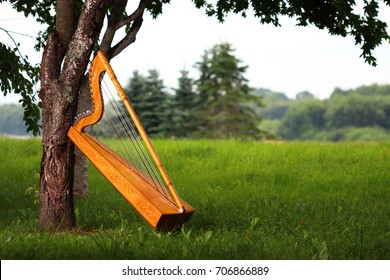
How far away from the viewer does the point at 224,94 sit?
37625mm

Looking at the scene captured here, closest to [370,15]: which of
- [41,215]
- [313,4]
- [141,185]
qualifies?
[313,4]

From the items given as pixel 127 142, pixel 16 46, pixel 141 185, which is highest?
pixel 16 46

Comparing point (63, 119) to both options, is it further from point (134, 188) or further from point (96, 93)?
point (134, 188)

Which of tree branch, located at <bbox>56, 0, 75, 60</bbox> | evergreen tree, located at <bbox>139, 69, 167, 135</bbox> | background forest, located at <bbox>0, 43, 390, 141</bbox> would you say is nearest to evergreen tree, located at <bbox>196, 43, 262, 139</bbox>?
background forest, located at <bbox>0, 43, 390, 141</bbox>

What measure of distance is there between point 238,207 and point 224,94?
28987 millimetres

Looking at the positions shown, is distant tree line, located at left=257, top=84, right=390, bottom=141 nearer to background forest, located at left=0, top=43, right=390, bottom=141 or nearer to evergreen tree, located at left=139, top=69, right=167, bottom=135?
background forest, located at left=0, top=43, right=390, bottom=141

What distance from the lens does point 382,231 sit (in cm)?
704

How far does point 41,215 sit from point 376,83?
81.4 meters

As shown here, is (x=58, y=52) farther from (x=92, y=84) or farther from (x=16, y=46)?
(x=16, y=46)

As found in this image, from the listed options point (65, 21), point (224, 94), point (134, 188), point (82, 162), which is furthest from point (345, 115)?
point (134, 188)

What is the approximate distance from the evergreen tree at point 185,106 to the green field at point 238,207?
16.8m

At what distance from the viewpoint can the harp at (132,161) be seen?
6.10 meters

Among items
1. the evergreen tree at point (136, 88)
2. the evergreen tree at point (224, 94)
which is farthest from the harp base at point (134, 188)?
the evergreen tree at point (224, 94)

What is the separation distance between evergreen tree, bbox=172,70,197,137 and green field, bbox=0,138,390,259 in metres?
16.8
